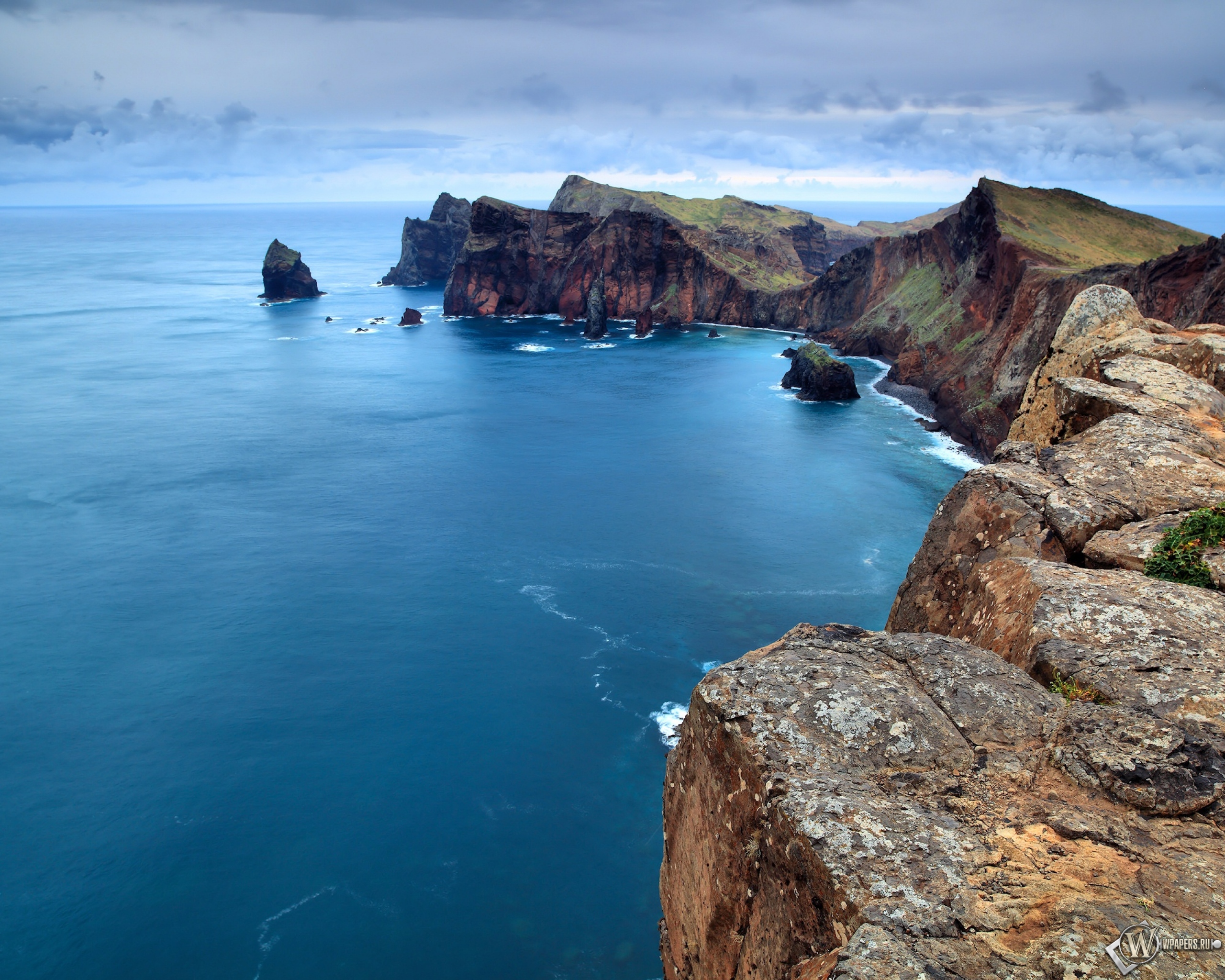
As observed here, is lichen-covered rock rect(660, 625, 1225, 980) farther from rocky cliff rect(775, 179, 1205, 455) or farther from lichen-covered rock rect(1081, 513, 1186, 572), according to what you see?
rocky cliff rect(775, 179, 1205, 455)

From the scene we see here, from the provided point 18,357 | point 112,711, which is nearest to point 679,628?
point 112,711

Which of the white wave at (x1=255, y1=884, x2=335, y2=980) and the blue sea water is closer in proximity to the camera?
the white wave at (x1=255, y1=884, x2=335, y2=980)

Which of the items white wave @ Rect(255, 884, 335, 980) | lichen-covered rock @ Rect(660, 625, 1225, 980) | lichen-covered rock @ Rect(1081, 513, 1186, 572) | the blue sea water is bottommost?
white wave @ Rect(255, 884, 335, 980)

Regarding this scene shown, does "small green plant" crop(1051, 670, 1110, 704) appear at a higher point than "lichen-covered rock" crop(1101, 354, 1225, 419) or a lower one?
lower

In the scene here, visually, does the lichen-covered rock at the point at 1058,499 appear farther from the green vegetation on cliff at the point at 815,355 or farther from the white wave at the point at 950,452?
the green vegetation on cliff at the point at 815,355

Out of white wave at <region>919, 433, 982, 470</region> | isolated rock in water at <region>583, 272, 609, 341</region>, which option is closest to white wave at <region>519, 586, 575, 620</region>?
white wave at <region>919, 433, 982, 470</region>

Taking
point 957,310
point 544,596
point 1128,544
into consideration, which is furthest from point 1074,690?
point 957,310

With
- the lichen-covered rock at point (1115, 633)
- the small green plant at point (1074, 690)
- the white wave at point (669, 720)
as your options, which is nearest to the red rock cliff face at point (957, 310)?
the white wave at point (669, 720)

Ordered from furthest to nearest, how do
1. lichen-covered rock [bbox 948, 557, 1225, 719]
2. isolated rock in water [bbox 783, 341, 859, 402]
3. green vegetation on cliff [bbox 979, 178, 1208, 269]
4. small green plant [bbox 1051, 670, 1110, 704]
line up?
isolated rock in water [bbox 783, 341, 859, 402], green vegetation on cliff [bbox 979, 178, 1208, 269], small green plant [bbox 1051, 670, 1110, 704], lichen-covered rock [bbox 948, 557, 1225, 719]

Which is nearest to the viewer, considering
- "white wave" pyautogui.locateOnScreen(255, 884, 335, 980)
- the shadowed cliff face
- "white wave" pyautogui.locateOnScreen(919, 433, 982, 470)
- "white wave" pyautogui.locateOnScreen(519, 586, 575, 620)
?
"white wave" pyautogui.locateOnScreen(255, 884, 335, 980)
